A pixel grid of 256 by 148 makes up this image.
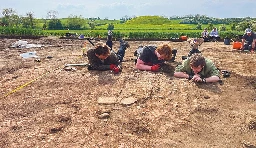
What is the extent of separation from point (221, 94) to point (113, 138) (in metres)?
2.87

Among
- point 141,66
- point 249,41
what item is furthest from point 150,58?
point 249,41

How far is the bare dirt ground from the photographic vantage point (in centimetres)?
405

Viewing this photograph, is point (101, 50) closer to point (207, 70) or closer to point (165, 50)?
point (165, 50)

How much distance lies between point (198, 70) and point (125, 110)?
213cm

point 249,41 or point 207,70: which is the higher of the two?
point 249,41

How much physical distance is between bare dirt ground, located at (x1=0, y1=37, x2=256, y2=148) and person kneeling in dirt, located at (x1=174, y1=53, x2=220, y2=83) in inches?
6.1

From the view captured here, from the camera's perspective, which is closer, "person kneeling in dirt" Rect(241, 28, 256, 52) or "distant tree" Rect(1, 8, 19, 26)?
"person kneeling in dirt" Rect(241, 28, 256, 52)

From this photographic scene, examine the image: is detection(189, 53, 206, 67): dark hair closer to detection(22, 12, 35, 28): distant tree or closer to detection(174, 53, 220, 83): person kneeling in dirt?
detection(174, 53, 220, 83): person kneeling in dirt

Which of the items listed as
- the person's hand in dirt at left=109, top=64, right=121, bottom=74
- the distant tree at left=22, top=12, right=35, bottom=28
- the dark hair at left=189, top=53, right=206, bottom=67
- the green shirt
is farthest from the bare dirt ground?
the distant tree at left=22, top=12, right=35, bottom=28

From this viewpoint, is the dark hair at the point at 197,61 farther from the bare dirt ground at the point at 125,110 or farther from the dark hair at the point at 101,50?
the dark hair at the point at 101,50

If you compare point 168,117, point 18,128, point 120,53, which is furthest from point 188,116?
point 120,53

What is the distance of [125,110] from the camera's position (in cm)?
508

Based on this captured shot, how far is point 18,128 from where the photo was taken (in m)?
4.45

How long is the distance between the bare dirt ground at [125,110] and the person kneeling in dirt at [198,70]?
6.1 inches
